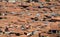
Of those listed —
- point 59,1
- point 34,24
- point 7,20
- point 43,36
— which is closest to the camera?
point 43,36

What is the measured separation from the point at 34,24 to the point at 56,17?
93 centimetres

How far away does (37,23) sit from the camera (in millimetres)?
5988

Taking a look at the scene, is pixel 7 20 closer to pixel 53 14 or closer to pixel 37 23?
pixel 37 23

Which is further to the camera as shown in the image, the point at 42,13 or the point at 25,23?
the point at 42,13

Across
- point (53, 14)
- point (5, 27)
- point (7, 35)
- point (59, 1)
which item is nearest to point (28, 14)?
point (53, 14)

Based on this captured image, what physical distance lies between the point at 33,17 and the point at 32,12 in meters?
0.74

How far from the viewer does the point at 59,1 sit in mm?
9305

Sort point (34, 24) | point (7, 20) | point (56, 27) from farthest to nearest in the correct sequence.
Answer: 1. point (7, 20)
2. point (34, 24)
3. point (56, 27)

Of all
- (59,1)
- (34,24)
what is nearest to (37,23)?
(34,24)

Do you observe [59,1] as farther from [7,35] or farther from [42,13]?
[7,35]

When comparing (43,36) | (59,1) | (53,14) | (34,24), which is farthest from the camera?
(59,1)

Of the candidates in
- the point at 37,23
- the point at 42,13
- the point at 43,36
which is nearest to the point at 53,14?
the point at 42,13

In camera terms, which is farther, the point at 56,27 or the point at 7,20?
the point at 7,20

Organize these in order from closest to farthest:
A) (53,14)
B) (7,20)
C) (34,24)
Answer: (34,24) → (7,20) → (53,14)
